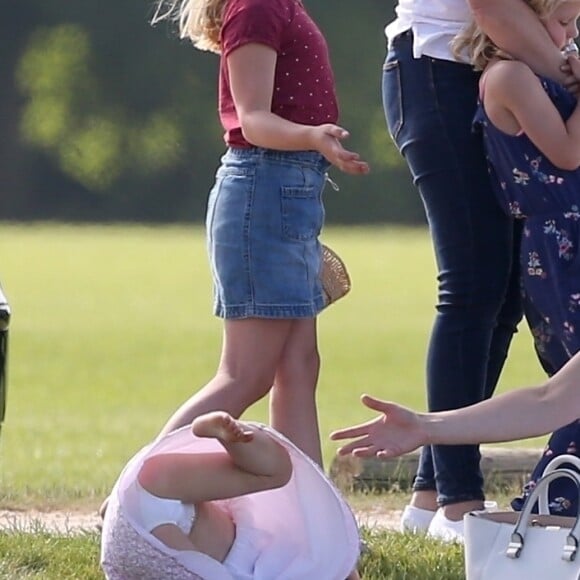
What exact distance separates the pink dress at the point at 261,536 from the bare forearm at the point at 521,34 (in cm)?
109

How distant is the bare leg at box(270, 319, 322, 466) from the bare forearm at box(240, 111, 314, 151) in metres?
0.42

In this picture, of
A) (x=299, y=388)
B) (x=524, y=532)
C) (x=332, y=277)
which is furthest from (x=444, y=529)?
(x=524, y=532)

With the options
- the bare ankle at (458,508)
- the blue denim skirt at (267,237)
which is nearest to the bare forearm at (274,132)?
the blue denim skirt at (267,237)

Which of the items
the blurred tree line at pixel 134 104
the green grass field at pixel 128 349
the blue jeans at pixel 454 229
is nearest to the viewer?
the blue jeans at pixel 454 229

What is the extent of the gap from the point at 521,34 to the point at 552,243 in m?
0.48

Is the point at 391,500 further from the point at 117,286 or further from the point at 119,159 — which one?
the point at 119,159

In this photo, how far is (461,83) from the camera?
156 inches

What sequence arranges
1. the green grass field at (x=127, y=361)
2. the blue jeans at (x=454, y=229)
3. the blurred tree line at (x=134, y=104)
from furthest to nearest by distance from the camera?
1. the blurred tree line at (x=134, y=104)
2. the blue jeans at (x=454, y=229)
3. the green grass field at (x=127, y=361)

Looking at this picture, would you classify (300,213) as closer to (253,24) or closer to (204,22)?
(253,24)

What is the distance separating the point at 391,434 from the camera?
2770mm

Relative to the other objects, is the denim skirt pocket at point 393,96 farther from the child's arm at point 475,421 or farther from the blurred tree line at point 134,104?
the blurred tree line at point 134,104

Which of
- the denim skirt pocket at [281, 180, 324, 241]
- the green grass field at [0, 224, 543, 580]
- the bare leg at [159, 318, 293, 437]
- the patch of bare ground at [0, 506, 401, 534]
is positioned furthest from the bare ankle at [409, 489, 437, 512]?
the denim skirt pocket at [281, 180, 324, 241]

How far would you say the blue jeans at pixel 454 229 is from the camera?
3971 mm

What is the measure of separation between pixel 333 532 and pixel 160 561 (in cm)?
40
